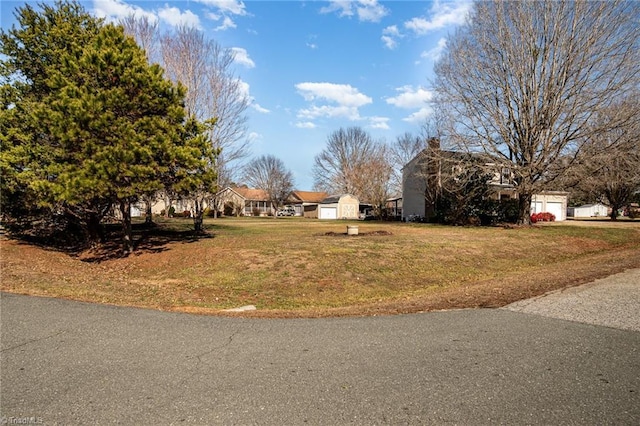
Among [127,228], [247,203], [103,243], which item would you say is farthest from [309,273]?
[247,203]

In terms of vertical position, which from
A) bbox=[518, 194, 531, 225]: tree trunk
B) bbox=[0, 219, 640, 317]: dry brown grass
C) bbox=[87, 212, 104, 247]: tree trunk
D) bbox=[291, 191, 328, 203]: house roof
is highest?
bbox=[291, 191, 328, 203]: house roof

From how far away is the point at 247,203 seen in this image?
67.4m

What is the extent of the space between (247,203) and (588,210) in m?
57.5

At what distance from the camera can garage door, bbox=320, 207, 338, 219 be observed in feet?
176

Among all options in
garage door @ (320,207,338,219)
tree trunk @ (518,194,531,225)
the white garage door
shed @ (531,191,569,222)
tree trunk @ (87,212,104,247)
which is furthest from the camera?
garage door @ (320,207,338,219)

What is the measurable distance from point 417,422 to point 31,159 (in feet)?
46.5

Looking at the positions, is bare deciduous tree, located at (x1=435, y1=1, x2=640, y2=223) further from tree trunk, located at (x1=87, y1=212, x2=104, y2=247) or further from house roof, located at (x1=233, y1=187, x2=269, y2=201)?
house roof, located at (x1=233, y1=187, x2=269, y2=201)

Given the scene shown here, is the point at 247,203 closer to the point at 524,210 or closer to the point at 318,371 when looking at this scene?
the point at 524,210

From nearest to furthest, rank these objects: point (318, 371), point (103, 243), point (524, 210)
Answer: point (318, 371) < point (103, 243) < point (524, 210)

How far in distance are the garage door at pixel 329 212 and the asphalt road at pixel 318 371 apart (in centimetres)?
4801

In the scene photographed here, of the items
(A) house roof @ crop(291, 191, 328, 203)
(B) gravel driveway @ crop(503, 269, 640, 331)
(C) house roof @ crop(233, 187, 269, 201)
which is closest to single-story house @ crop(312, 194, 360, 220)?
(A) house roof @ crop(291, 191, 328, 203)

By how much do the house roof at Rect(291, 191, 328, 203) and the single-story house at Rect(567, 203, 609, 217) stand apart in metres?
40.8

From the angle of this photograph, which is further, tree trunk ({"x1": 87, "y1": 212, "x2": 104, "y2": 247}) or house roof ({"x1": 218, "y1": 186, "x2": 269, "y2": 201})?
house roof ({"x1": 218, "y1": 186, "x2": 269, "y2": 201})

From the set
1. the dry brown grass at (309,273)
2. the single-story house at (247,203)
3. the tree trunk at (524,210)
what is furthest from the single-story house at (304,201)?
the dry brown grass at (309,273)
